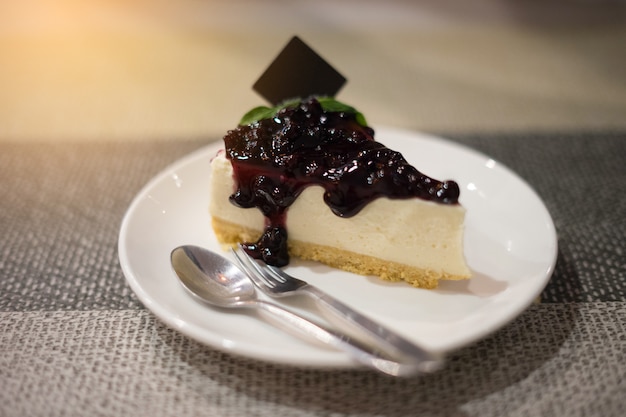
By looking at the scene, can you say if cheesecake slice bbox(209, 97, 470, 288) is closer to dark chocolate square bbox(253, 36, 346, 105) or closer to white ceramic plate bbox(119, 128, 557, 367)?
white ceramic plate bbox(119, 128, 557, 367)

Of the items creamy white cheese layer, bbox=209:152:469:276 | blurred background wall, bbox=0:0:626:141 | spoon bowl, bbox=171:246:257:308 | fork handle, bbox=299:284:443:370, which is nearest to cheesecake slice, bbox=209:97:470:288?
creamy white cheese layer, bbox=209:152:469:276

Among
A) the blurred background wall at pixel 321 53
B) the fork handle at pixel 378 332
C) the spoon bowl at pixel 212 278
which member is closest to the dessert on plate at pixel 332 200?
the spoon bowl at pixel 212 278

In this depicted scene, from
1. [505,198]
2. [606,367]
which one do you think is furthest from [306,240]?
[606,367]

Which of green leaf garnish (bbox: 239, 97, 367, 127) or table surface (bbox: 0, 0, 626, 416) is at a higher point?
green leaf garnish (bbox: 239, 97, 367, 127)

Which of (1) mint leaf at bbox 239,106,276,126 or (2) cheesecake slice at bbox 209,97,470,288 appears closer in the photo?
(2) cheesecake slice at bbox 209,97,470,288

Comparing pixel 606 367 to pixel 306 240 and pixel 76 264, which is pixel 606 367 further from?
pixel 76 264

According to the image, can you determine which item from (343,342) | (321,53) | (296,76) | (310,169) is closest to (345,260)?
(310,169)

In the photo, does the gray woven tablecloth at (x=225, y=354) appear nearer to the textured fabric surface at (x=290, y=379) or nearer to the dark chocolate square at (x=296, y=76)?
the textured fabric surface at (x=290, y=379)
